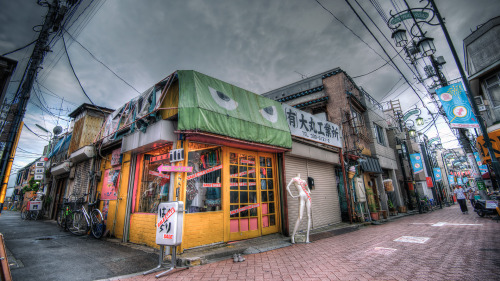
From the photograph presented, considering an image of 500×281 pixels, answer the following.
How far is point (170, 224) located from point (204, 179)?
1991 millimetres

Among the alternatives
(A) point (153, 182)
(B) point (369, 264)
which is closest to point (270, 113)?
(A) point (153, 182)

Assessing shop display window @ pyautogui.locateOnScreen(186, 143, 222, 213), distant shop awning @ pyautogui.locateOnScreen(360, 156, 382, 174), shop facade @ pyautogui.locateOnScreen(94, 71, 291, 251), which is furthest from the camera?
distant shop awning @ pyautogui.locateOnScreen(360, 156, 382, 174)

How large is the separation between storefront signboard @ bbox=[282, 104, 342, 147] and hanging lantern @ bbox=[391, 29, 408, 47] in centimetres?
450

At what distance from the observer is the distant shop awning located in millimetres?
12470

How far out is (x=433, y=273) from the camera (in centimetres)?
350

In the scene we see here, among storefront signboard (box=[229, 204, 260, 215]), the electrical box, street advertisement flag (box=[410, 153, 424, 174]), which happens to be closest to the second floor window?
street advertisement flag (box=[410, 153, 424, 174])

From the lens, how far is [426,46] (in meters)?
8.93

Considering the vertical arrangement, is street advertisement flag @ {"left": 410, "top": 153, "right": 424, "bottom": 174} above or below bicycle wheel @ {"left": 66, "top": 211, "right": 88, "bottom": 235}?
above

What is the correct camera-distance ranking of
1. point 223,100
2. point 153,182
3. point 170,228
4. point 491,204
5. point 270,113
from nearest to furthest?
point 170,228
point 223,100
point 153,182
point 270,113
point 491,204

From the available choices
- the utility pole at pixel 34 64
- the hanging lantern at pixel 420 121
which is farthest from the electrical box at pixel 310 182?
the hanging lantern at pixel 420 121

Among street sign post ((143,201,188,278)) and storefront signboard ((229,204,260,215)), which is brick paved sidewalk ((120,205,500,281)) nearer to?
street sign post ((143,201,188,278))

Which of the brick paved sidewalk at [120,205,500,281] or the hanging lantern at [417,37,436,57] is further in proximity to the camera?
the hanging lantern at [417,37,436,57]

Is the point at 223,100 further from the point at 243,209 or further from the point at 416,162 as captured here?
the point at 416,162

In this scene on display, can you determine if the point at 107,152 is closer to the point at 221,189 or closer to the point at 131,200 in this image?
the point at 131,200
